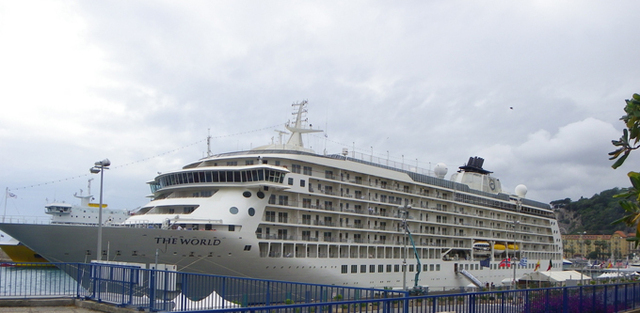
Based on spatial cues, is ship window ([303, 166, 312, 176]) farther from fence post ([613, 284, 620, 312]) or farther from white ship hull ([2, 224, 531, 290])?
fence post ([613, 284, 620, 312])

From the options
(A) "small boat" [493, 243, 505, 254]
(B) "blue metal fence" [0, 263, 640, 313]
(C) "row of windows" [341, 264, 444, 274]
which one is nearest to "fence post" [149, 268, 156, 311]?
(B) "blue metal fence" [0, 263, 640, 313]

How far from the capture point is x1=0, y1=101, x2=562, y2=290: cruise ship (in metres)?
31.9

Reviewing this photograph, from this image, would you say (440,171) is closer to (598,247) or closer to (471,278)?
(471,278)

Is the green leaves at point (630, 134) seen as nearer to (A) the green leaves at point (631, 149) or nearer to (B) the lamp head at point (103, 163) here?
(A) the green leaves at point (631, 149)

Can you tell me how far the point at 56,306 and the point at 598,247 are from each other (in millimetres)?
181117

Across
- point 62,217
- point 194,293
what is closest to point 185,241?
point 194,293

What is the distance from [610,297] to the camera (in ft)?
61.0

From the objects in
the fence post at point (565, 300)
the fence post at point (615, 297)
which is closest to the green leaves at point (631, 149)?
the fence post at point (565, 300)

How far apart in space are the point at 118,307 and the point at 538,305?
11.6 meters

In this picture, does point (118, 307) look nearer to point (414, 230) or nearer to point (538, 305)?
point (538, 305)

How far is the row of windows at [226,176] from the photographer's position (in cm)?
3491

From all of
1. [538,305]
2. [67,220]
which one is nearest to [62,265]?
[538,305]

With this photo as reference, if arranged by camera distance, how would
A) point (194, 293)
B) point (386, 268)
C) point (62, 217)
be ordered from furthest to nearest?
point (62, 217)
point (386, 268)
point (194, 293)

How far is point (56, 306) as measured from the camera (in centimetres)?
1428
